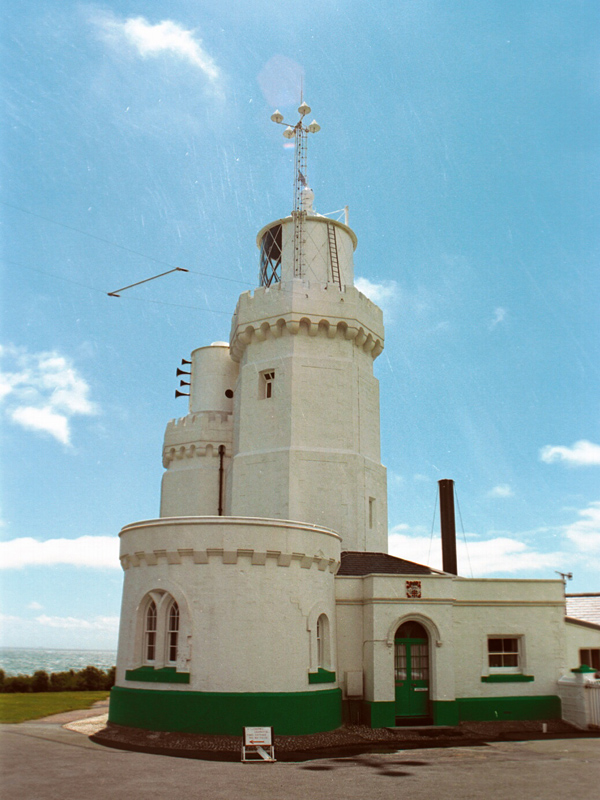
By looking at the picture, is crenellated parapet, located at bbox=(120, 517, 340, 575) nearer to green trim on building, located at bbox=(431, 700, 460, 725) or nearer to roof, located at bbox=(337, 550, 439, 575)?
roof, located at bbox=(337, 550, 439, 575)

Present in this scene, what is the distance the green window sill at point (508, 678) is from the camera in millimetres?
22297

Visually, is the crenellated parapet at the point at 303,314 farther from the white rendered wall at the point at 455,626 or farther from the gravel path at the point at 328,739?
the gravel path at the point at 328,739

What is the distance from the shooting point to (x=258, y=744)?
15461mm

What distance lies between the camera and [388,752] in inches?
660

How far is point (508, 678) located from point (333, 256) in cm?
1716

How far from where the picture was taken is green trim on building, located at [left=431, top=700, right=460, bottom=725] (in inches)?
818

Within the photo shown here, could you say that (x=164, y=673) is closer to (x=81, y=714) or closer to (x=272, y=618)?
(x=272, y=618)

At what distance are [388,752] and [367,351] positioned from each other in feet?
51.4

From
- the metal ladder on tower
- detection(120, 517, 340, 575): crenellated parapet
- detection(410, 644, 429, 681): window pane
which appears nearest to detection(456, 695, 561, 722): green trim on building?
detection(410, 644, 429, 681): window pane

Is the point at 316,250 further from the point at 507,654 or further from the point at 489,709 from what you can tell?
the point at 489,709

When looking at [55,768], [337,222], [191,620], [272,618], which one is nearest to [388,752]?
[272,618]

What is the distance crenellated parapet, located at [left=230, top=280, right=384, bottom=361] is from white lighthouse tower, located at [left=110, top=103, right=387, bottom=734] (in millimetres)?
56

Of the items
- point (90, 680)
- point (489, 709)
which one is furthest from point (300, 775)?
point (90, 680)

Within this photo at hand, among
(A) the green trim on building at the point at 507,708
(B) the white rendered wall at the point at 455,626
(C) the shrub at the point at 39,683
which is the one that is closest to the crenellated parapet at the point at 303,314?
(B) the white rendered wall at the point at 455,626
